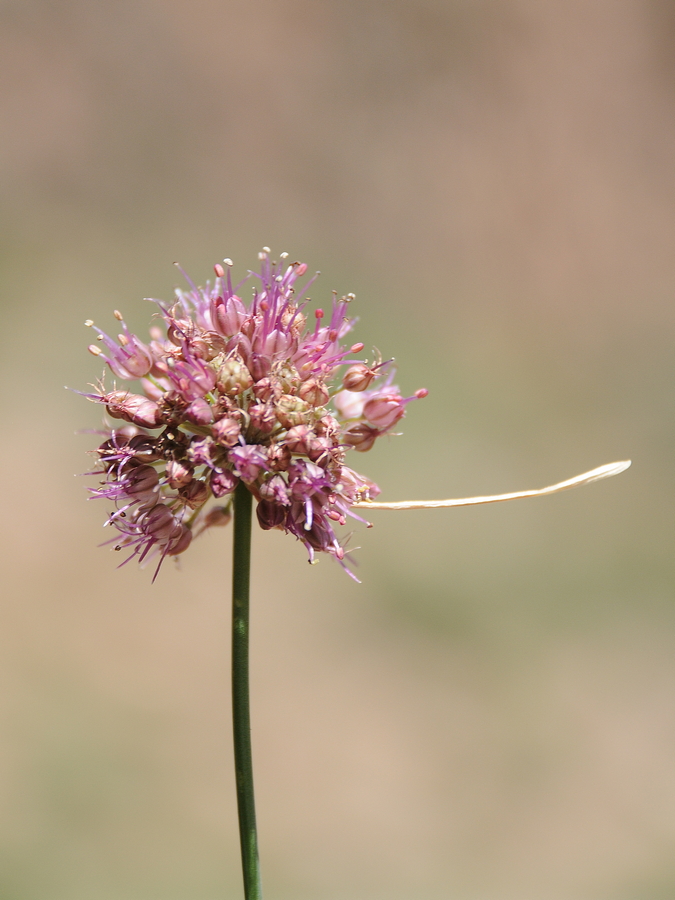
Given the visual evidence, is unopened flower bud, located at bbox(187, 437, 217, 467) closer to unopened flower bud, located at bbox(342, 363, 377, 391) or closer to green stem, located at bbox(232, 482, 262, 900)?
green stem, located at bbox(232, 482, 262, 900)

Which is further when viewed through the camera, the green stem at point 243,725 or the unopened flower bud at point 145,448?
the unopened flower bud at point 145,448

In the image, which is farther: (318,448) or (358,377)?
(358,377)

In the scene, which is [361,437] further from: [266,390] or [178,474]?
[178,474]

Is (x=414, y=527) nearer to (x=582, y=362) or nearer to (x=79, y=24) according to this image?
(x=582, y=362)

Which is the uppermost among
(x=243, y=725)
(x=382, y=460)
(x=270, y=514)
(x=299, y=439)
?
(x=382, y=460)

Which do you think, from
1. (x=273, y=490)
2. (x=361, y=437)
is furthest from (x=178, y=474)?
(x=361, y=437)

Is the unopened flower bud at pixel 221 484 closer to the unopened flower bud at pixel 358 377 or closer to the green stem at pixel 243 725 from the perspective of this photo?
the green stem at pixel 243 725

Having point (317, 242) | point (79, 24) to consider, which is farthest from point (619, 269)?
point (79, 24)

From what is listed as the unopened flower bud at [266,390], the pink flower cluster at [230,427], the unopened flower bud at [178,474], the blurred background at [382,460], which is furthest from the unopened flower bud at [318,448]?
the blurred background at [382,460]
